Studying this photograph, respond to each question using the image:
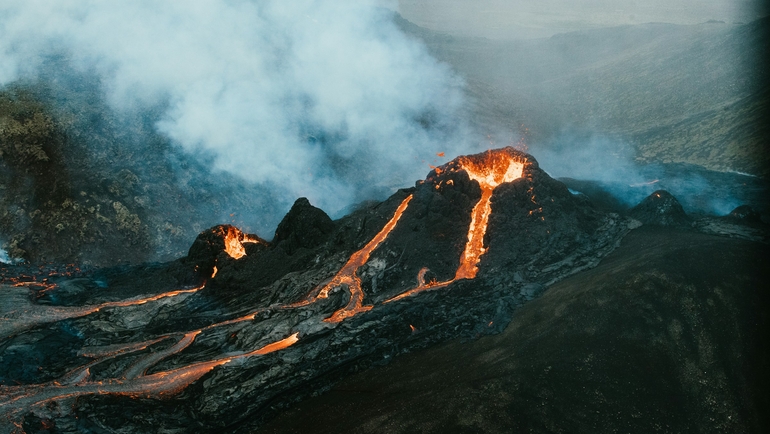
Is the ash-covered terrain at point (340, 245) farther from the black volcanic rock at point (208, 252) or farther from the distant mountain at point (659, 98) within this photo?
the distant mountain at point (659, 98)

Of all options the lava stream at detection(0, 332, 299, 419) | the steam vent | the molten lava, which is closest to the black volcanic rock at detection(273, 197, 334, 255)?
the steam vent

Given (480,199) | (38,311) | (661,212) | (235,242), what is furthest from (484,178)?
(38,311)

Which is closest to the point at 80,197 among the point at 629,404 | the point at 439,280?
the point at 439,280

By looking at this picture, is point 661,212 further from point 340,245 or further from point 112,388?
point 112,388

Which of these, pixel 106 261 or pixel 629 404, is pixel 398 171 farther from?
pixel 629 404

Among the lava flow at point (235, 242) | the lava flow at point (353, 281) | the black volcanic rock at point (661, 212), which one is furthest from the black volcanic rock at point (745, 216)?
the lava flow at point (235, 242)

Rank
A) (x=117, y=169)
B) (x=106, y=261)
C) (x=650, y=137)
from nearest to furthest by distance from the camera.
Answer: (x=106, y=261) → (x=117, y=169) → (x=650, y=137)
